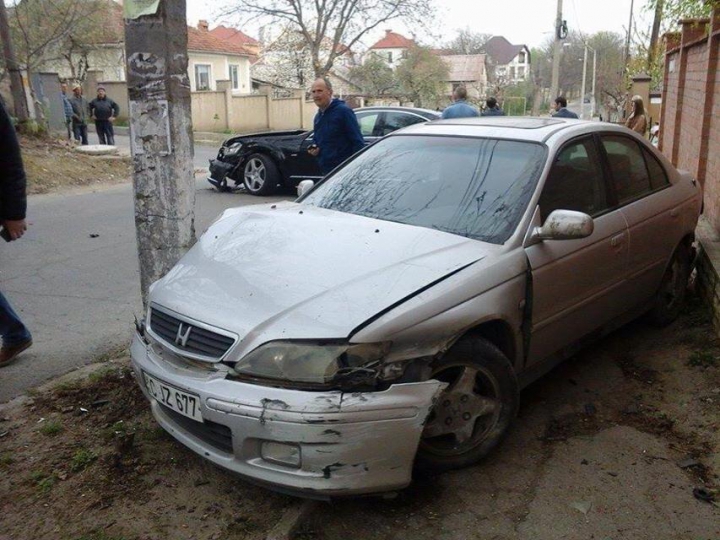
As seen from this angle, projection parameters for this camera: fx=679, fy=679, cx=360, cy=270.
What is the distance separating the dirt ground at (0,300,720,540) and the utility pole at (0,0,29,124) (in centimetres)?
1310

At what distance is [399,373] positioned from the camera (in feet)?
9.19

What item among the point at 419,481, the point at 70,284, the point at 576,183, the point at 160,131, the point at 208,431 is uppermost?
the point at 160,131

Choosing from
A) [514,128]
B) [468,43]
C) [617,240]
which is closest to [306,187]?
[514,128]

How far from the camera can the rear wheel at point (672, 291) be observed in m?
5.12

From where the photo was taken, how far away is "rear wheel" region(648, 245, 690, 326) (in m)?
5.12

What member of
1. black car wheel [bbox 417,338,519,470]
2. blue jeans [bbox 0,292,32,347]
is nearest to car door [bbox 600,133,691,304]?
black car wheel [bbox 417,338,519,470]

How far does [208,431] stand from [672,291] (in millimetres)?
3913

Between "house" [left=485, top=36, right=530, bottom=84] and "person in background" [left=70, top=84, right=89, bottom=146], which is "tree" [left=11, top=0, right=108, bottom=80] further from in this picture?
"house" [left=485, top=36, right=530, bottom=84]

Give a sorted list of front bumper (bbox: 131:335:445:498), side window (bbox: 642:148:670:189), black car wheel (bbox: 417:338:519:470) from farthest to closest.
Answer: side window (bbox: 642:148:670:189), black car wheel (bbox: 417:338:519:470), front bumper (bbox: 131:335:445:498)

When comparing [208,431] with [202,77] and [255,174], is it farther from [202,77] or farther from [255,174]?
A: [202,77]

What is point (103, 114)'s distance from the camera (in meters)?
19.3

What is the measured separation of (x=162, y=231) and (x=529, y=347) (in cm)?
217

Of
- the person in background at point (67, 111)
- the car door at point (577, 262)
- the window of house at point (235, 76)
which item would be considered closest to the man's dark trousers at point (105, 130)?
the person in background at point (67, 111)

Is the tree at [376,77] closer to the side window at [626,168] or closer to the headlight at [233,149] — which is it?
the headlight at [233,149]
